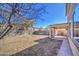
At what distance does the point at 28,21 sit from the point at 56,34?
2.12 feet

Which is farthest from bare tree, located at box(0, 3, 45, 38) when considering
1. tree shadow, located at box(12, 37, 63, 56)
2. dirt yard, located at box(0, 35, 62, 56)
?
tree shadow, located at box(12, 37, 63, 56)

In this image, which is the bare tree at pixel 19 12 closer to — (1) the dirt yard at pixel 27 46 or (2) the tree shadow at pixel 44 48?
(1) the dirt yard at pixel 27 46

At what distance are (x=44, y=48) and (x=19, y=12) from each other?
0.87m

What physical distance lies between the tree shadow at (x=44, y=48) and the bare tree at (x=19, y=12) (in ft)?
1.69

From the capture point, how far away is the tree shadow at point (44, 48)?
390 cm

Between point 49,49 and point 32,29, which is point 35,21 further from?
point 49,49

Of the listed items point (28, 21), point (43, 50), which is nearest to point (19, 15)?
point (28, 21)

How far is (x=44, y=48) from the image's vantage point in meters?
3.91

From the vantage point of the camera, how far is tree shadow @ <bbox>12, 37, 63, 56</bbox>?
3896 mm

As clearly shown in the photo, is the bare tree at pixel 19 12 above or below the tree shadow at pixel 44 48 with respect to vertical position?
above

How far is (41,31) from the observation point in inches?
157

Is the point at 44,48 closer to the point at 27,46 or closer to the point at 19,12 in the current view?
the point at 27,46

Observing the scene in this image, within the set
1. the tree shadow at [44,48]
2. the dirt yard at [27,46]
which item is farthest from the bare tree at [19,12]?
the tree shadow at [44,48]

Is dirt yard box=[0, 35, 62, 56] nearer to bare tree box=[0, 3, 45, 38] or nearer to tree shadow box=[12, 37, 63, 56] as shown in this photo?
tree shadow box=[12, 37, 63, 56]
